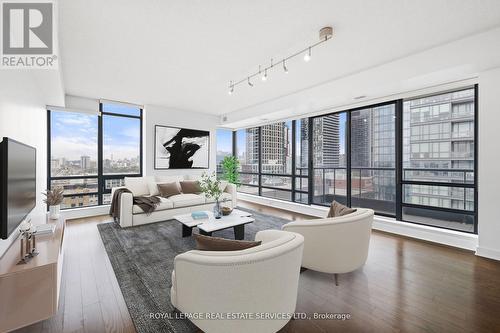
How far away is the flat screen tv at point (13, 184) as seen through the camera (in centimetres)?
148

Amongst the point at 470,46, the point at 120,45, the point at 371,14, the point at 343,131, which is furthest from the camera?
the point at 343,131

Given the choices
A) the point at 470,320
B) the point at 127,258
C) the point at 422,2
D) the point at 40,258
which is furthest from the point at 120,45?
the point at 470,320

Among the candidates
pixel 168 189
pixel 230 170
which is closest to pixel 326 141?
pixel 230 170

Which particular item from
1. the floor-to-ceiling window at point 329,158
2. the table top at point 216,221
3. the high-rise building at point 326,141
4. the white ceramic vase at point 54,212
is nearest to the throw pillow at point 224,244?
the table top at point 216,221

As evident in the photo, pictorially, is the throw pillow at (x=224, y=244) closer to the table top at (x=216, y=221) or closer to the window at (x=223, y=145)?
the table top at (x=216, y=221)

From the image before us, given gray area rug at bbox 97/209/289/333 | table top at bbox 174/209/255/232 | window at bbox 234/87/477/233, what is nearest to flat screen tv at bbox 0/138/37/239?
gray area rug at bbox 97/209/289/333

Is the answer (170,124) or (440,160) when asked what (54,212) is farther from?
(440,160)

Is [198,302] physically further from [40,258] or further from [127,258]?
[127,258]

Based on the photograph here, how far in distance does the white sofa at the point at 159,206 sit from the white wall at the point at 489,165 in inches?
174

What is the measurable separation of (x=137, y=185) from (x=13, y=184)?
122 inches

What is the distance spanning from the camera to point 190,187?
516 cm

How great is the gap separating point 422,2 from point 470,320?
277cm

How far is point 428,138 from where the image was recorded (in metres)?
3.59

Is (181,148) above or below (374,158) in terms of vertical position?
above
